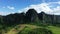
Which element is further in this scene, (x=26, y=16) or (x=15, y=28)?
(x=26, y=16)

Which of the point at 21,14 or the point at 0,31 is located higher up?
the point at 21,14

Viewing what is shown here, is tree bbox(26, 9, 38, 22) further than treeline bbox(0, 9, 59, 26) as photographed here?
Yes

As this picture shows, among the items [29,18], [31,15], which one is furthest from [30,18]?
[31,15]

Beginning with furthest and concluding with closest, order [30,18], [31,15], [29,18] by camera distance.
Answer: [31,15] → [29,18] → [30,18]

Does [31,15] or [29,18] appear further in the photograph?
[31,15]

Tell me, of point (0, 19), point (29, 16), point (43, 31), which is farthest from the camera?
point (29, 16)

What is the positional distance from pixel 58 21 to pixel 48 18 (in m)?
1.78

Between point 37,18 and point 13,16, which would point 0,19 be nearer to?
point 13,16

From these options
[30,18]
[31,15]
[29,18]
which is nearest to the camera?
[30,18]

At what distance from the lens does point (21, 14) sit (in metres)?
28.7

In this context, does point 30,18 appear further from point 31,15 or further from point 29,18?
point 31,15

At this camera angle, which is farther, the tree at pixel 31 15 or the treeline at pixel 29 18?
the tree at pixel 31 15

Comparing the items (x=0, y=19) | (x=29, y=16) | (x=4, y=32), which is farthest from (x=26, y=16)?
(x=4, y=32)

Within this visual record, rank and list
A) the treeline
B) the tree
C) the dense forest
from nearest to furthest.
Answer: the dense forest
the treeline
the tree
